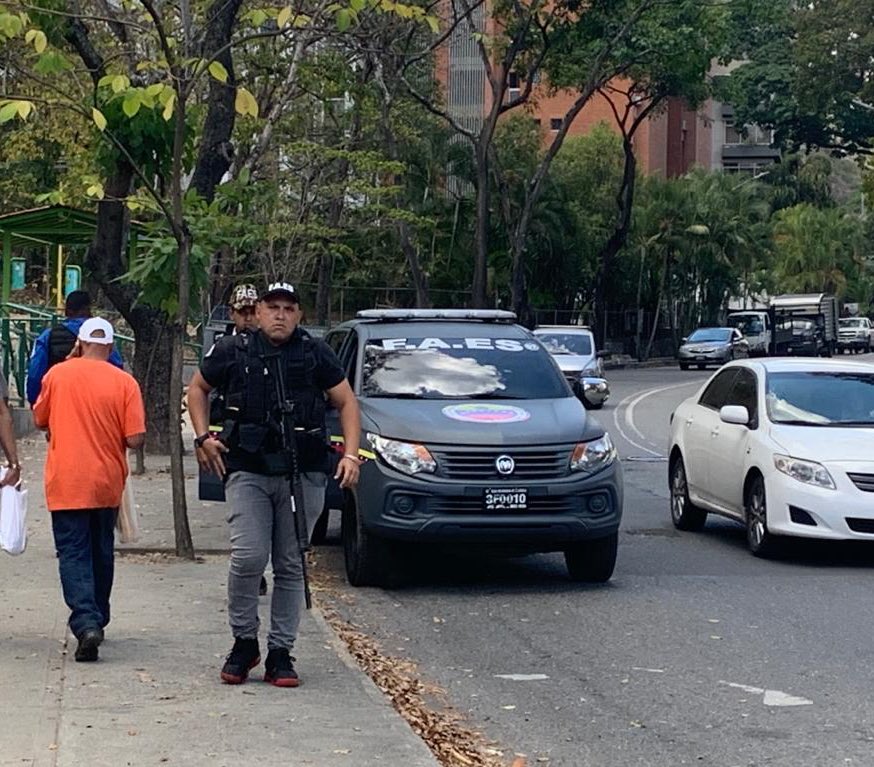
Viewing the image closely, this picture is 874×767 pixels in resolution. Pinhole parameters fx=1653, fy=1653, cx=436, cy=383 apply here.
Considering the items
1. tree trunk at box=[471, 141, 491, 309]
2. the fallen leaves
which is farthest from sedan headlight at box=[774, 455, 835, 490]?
tree trunk at box=[471, 141, 491, 309]

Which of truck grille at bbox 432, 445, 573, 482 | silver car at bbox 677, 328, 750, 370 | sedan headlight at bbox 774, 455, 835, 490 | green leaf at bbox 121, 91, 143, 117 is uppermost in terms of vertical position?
green leaf at bbox 121, 91, 143, 117

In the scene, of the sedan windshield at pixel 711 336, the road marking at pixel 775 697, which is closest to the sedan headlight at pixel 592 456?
the road marking at pixel 775 697

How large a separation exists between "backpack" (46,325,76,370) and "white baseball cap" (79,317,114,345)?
3.51 metres

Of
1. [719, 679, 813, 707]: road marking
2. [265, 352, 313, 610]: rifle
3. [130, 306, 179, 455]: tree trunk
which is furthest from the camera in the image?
[130, 306, 179, 455]: tree trunk

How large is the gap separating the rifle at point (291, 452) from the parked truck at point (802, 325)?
2210 inches

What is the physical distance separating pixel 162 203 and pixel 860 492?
5.46 meters

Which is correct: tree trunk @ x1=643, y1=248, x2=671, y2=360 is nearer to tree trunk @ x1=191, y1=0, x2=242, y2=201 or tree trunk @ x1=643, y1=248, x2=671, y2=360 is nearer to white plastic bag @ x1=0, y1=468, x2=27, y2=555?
tree trunk @ x1=191, y1=0, x2=242, y2=201

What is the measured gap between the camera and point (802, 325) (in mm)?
63375

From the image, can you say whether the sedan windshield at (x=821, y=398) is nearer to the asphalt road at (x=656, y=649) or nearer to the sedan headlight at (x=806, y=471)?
the sedan headlight at (x=806, y=471)

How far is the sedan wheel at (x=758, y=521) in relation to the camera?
12.4 m

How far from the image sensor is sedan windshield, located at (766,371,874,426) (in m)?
12.9

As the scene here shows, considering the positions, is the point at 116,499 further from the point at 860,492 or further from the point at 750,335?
the point at 750,335

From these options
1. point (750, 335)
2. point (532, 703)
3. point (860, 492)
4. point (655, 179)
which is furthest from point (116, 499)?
point (655, 179)

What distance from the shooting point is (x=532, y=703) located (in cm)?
791
